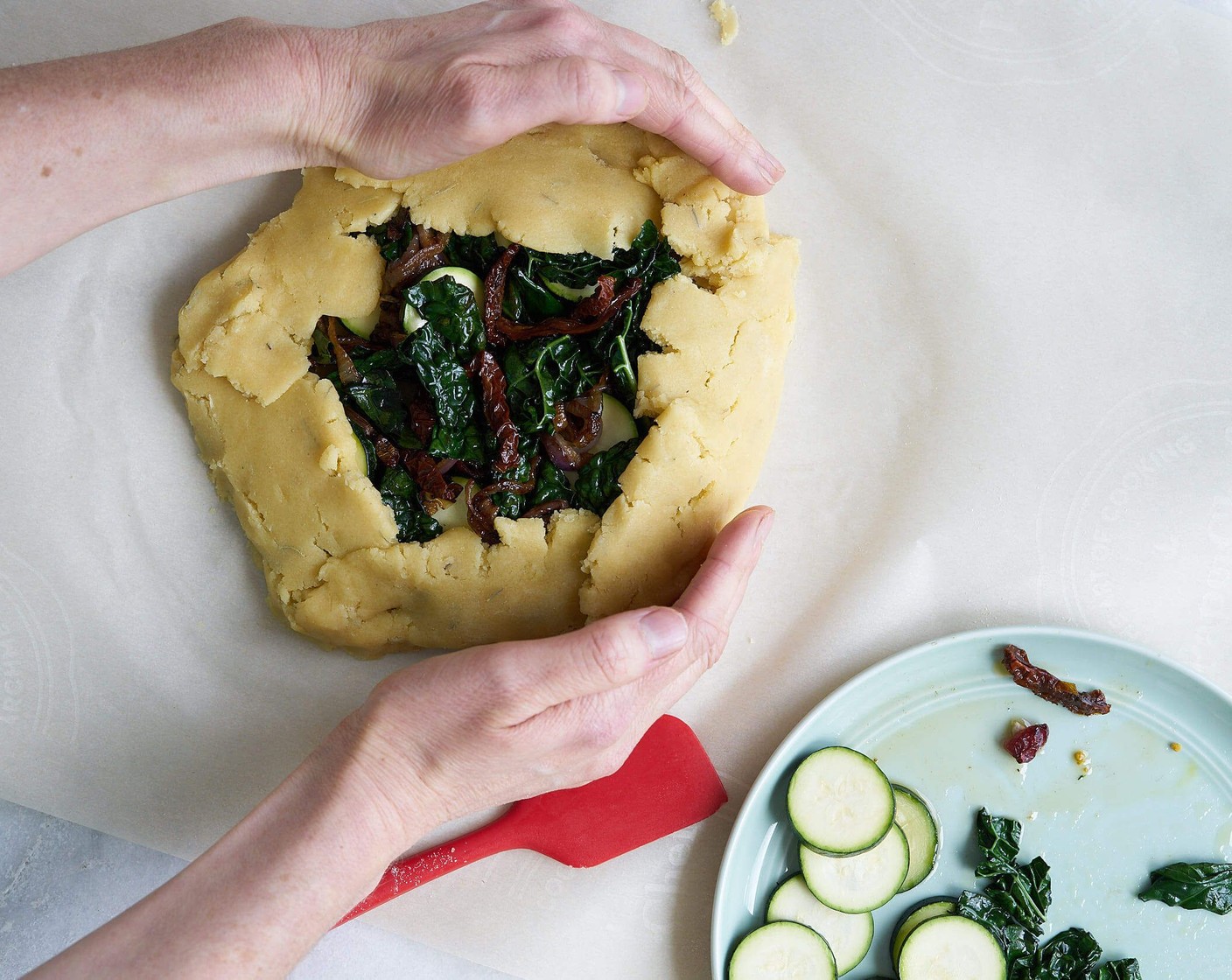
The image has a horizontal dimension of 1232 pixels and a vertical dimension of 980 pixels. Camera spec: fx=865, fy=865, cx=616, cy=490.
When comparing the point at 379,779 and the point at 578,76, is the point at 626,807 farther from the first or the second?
the point at 578,76

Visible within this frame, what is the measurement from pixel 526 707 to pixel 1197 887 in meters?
2.73

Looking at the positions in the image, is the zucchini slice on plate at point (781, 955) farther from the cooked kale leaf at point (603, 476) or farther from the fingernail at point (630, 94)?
the fingernail at point (630, 94)

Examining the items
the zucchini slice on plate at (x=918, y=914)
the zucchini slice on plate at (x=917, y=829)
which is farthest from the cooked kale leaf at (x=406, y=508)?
the zucchini slice on plate at (x=918, y=914)

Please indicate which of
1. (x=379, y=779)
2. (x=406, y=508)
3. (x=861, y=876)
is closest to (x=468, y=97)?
(x=406, y=508)

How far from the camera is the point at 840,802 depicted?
3232 millimetres

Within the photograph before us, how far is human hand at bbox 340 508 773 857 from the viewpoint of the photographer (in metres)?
2.53

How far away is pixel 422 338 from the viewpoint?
307 cm

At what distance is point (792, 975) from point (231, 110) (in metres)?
3.62

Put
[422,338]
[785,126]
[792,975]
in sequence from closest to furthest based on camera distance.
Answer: [422,338] < [792,975] < [785,126]

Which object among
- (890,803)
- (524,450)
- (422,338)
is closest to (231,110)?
(422,338)

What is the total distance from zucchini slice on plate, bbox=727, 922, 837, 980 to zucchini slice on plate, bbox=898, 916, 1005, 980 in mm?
343

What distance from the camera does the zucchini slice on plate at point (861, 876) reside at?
327cm

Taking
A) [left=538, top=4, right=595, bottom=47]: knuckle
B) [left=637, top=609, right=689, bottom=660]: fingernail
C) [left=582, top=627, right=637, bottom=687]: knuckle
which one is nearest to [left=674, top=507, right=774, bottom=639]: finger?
[left=637, top=609, right=689, bottom=660]: fingernail

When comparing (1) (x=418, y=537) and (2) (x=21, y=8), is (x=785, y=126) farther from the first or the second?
(2) (x=21, y=8)
